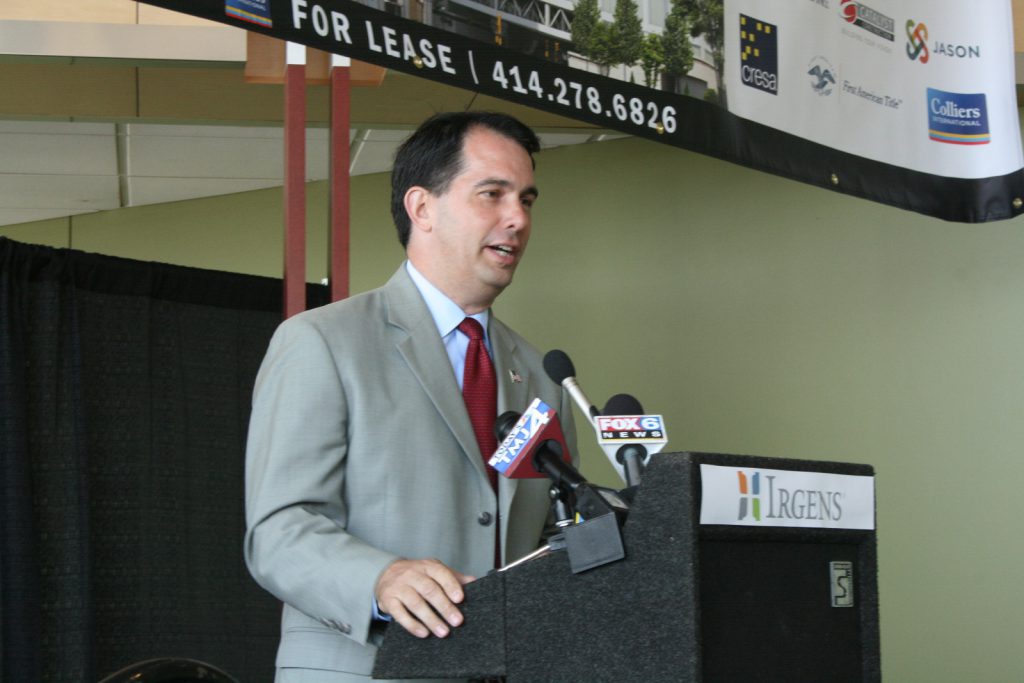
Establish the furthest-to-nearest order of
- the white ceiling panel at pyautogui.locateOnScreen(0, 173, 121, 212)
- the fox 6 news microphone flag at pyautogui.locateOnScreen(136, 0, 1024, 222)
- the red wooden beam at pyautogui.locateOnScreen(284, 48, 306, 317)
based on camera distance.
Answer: the white ceiling panel at pyautogui.locateOnScreen(0, 173, 121, 212) → the red wooden beam at pyautogui.locateOnScreen(284, 48, 306, 317) → the fox 6 news microphone flag at pyautogui.locateOnScreen(136, 0, 1024, 222)

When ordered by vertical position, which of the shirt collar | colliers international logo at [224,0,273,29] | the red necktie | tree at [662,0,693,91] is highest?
tree at [662,0,693,91]

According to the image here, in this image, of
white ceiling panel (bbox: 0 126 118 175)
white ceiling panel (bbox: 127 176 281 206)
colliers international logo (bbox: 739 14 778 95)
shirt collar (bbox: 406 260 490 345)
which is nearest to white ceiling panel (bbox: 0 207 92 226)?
white ceiling panel (bbox: 127 176 281 206)

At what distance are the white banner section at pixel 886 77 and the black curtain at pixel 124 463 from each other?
1.31 meters

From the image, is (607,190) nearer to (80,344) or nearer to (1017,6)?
(1017,6)

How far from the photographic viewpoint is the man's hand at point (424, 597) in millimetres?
1313

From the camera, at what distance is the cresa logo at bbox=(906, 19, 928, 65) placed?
306 cm

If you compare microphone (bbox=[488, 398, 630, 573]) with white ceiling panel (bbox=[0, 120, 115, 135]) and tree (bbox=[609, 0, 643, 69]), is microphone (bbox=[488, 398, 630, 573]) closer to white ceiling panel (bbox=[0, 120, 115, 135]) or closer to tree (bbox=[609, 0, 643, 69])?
tree (bbox=[609, 0, 643, 69])

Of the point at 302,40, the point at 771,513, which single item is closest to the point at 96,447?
the point at 302,40

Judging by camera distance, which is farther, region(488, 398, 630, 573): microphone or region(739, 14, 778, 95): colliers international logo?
region(739, 14, 778, 95): colliers international logo

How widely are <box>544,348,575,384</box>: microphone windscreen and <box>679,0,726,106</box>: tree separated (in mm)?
1266

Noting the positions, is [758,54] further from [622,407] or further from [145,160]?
[145,160]

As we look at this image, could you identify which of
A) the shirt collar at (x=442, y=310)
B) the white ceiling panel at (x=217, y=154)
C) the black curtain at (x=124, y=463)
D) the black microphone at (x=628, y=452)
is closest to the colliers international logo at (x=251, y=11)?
the shirt collar at (x=442, y=310)

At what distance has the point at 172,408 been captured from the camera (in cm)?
318

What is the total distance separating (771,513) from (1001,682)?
3538 millimetres
